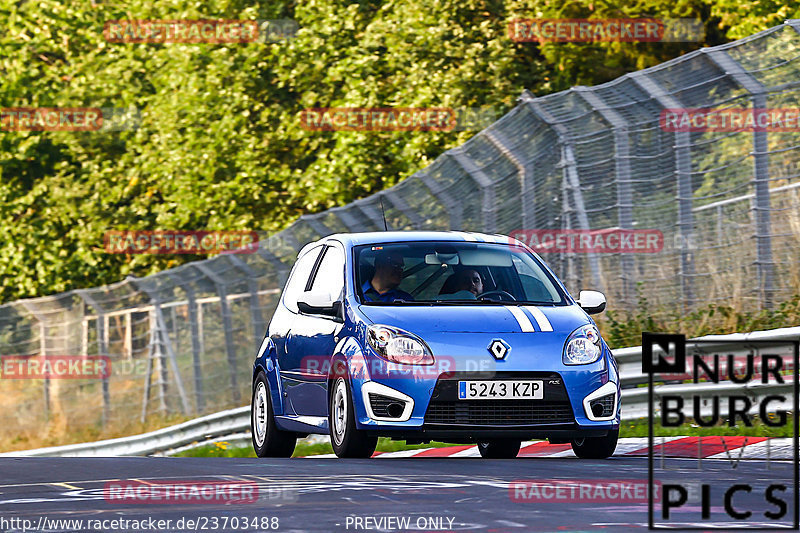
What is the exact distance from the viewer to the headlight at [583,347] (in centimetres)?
988

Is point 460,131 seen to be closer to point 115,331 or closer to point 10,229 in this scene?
point 115,331

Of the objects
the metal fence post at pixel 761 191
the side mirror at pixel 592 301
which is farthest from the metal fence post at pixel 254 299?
the side mirror at pixel 592 301

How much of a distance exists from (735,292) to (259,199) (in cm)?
1843

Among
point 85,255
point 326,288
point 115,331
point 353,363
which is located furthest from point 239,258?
point 85,255

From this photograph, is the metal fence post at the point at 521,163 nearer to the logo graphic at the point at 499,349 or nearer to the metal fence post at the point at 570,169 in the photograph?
the metal fence post at the point at 570,169

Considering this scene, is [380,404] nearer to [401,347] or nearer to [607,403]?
[401,347]

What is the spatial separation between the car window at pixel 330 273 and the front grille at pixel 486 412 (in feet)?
4.39

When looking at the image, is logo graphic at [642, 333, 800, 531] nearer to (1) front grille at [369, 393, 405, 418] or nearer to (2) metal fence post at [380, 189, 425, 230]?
(1) front grille at [369, 393, 405, 418]

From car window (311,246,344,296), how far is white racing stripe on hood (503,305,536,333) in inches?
46.6

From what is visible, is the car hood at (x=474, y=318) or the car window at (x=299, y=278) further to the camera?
the car window at (x=299, y=278)

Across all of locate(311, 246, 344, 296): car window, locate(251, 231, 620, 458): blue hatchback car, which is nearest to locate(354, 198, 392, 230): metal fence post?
locate(311, 246, 344, 296): car window

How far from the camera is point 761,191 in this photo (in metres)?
13.5

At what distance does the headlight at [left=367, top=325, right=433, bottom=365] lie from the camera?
9711 millimetres

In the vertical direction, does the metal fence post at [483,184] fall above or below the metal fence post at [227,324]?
above
